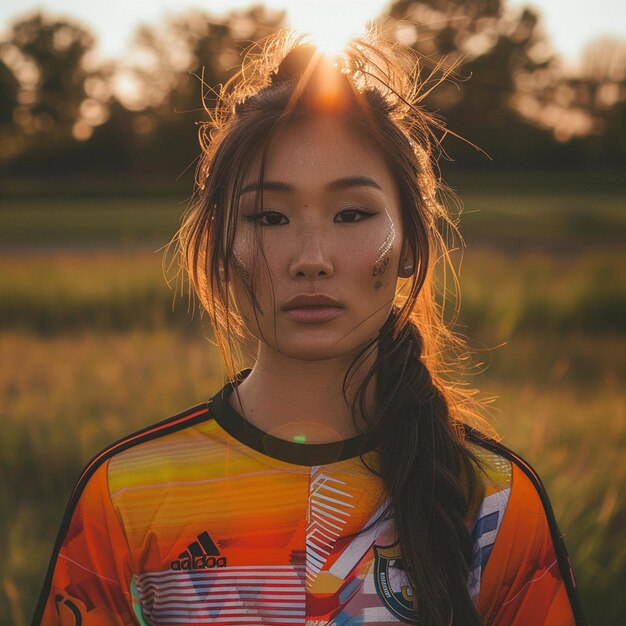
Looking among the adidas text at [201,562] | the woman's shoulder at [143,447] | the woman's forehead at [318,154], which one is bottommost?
the adidas text at [201,562]

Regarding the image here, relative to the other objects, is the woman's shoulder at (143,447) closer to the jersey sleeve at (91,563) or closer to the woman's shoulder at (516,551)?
the jersey sleeve at (91,563)

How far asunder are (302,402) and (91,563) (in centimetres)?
52

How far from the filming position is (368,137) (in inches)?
63.0

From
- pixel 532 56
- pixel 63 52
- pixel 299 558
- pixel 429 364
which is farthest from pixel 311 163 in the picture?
pixel 63 52

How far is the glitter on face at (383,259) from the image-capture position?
154 cm

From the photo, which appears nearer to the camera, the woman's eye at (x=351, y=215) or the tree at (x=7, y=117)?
the woman's eye at (x=351, y=215)

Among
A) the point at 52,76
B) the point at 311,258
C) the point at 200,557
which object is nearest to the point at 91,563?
the point at 200,557

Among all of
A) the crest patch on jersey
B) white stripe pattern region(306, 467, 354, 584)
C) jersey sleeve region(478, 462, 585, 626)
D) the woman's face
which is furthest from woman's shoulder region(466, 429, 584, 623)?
the woman's face

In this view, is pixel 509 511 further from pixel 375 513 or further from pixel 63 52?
pixel 63 52

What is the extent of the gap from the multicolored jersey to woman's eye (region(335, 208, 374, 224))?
0.47 m

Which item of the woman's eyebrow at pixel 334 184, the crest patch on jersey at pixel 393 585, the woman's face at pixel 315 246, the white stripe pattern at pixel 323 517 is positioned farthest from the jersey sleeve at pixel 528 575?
the woman's eyebrow at pixel 334 184

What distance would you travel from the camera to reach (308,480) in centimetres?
151

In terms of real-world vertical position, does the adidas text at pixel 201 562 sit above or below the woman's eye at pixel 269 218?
below

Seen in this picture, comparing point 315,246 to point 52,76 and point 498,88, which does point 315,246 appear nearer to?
point 498,88
